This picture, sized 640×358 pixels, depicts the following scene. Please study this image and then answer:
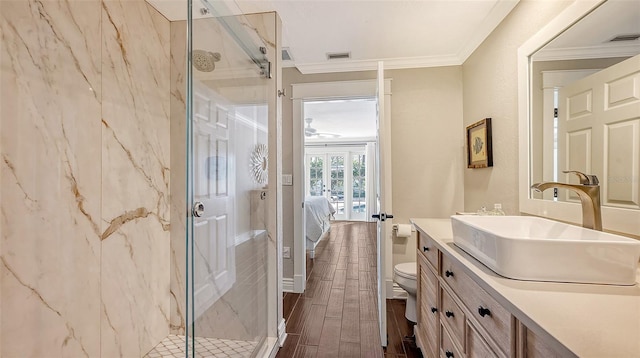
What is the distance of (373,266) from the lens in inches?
141

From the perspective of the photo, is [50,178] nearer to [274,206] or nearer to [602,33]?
[274,206]

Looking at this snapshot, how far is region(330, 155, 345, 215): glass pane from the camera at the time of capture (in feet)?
25.1

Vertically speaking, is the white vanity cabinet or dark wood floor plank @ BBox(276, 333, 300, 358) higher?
the white vanity cabinet

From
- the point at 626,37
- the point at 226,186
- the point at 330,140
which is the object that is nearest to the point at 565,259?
the point at 626,37

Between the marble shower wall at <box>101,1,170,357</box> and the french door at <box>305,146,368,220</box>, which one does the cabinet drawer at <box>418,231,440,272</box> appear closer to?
the marble shower wall at <box>101,1,170,357</box>

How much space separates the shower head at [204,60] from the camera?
1138 mm

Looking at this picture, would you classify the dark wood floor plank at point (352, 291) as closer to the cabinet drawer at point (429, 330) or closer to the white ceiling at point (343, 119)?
the cabinet drawer at point (429, 330)

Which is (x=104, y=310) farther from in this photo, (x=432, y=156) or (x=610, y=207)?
(x=432, y=156)

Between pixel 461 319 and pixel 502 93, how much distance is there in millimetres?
1562

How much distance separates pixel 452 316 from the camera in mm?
1213

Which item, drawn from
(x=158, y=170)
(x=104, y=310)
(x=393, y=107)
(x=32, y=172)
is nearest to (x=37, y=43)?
(x=32, y=172)

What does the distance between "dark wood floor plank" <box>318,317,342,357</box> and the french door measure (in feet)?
17.7

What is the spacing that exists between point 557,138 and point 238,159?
168 cm

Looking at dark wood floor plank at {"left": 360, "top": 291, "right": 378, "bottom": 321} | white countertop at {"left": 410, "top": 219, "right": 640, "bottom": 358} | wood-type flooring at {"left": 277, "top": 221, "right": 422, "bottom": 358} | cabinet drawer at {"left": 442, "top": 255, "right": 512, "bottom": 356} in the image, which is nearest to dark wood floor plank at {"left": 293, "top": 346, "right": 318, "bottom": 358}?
wood-type flooring at {"left": 277, "top": 221, "right": 422, "bottom": 358}
